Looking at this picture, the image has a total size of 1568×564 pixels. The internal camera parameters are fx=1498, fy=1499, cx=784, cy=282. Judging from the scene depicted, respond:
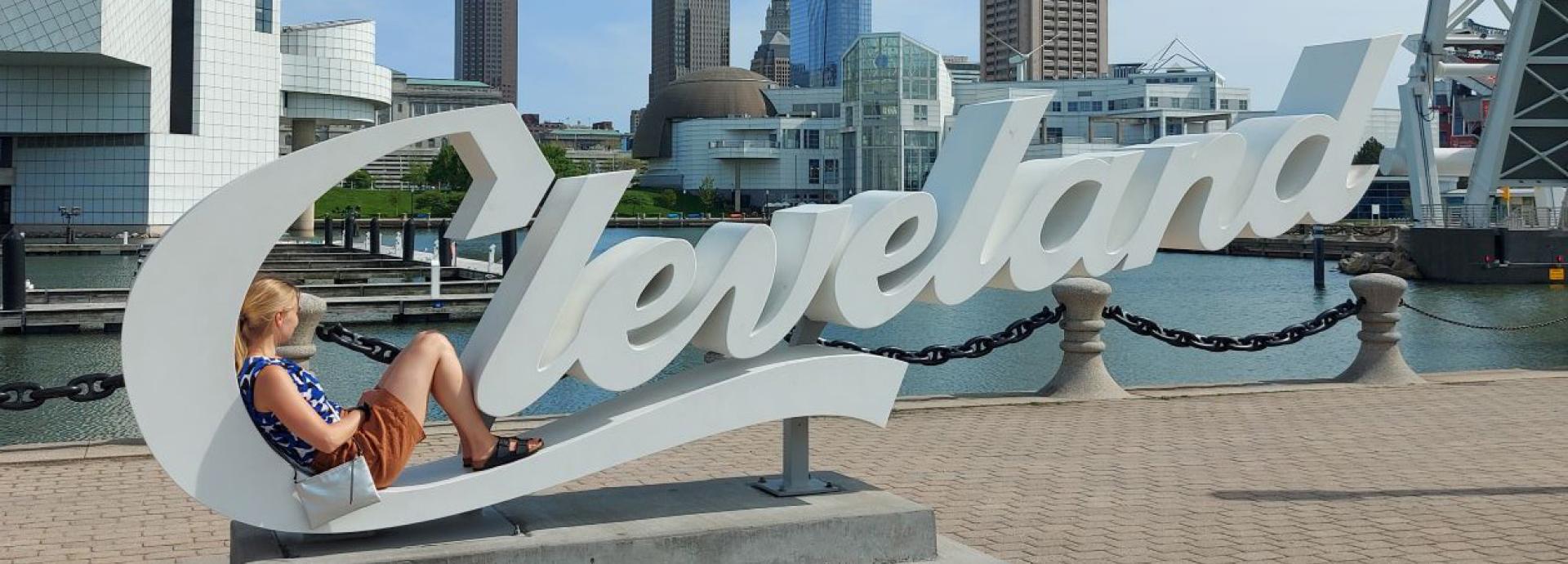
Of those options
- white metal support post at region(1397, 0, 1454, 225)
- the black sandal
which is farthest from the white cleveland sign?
white metal support post at region(1397, 0, 1454, 225)

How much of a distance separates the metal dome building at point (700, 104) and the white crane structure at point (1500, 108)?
91187mm

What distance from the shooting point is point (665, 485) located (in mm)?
7891

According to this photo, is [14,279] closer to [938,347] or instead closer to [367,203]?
[938,347]

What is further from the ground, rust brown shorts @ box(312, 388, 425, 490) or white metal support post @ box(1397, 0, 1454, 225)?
white metal support post @ box(1397, 0, 1454, 225)

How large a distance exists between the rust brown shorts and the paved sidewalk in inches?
49.0

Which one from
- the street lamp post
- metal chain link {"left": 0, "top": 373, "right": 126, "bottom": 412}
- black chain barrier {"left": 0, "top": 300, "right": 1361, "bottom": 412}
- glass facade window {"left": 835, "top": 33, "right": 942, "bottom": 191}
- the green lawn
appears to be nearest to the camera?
metal chain link {"left": 0, "top": 373, "right": 126, "bottom": 412}

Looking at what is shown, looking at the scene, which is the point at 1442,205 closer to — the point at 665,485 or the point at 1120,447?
the point at 1120,447

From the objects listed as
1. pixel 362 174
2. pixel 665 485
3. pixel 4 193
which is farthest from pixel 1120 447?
pixel 362 174

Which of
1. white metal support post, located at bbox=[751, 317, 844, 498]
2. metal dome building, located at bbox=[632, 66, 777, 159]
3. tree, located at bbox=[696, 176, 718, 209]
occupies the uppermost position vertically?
metal dome building, located at bbox=[632, 66, 777, 159]

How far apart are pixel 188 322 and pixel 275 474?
758 millimetres

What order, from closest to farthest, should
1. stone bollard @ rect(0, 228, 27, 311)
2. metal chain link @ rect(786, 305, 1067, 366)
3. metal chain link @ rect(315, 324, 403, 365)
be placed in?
metal chain link @ rect(315, 324, 403, 365) < metal chain link @ rect(786, 305, 1067, 366) < stone bollard @ rect(0, 228, 27, 311)

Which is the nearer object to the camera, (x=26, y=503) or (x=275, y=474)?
(x=275, y=474)

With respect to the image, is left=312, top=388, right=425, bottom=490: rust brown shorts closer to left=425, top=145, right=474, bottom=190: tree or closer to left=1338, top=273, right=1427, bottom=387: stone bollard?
left=1338, top=273, right=1427, bottom=387: stone bollard

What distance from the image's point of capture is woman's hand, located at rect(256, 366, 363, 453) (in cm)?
622
